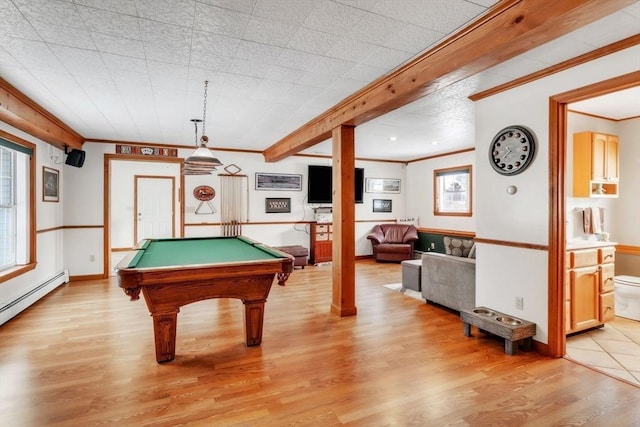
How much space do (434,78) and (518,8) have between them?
0.69 metres

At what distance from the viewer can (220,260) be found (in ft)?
9.50

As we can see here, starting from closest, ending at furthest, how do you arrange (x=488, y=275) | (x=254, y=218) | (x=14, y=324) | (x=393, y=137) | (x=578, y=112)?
(x=488, y=275) < (x=14, y=324) < (x=578, y=112) < (x=393, y=137) < (x=254, y=218)

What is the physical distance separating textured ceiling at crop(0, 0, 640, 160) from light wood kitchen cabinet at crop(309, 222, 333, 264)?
3.28 meters

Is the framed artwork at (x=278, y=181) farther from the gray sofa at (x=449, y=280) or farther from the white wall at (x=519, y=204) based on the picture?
the white wall at (x=519, y=204)

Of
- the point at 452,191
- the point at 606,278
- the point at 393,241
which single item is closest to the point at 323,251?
the point at 393,241

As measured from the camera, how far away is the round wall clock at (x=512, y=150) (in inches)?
115

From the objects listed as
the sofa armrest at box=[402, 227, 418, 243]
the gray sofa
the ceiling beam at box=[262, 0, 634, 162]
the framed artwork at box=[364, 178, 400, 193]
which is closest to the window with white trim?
the ceiling beam at box=[262, 0, 634, 162]

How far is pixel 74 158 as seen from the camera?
5367 millimetres

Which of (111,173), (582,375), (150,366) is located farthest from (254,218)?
(582,375)

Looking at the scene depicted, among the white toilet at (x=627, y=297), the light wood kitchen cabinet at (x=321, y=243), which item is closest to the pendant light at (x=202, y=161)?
the light wood kitchen cabinet at (x=321, y=243)

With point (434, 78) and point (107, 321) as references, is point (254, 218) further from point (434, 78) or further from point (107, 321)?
point (434, 78)

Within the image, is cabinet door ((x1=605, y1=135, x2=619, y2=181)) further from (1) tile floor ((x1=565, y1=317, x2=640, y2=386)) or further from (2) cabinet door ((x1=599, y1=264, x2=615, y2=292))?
(1) tile floor ((x1=565, y1=317, x2=640, y2=386))

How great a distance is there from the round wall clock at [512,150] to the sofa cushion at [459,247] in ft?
4.04

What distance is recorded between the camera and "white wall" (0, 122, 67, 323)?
12.6 ft
